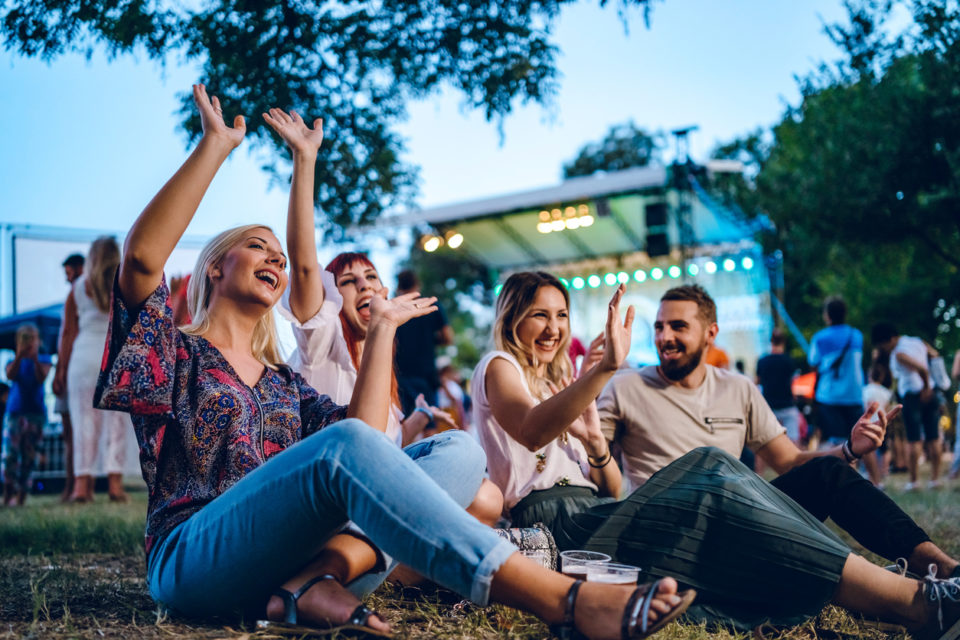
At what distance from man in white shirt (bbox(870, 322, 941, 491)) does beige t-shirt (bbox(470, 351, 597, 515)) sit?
6911 mm

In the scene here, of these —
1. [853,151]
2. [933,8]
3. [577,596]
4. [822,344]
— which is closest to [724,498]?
[577,596]

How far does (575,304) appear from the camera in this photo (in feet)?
63.5

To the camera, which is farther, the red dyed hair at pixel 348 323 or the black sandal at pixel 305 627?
the red dyed hair at pixel 348 323

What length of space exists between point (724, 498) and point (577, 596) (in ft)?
2.65

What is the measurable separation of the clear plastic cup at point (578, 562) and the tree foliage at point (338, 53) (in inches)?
130

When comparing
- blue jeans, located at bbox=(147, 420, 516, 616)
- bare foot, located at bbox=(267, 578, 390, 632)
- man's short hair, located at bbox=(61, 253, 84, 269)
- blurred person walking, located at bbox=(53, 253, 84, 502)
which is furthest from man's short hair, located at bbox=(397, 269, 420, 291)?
bare foot, located at bbox=(267, 578, 390, 632)

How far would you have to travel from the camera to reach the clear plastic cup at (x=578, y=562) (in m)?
2.19

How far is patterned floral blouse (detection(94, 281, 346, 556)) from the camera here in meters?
2.03

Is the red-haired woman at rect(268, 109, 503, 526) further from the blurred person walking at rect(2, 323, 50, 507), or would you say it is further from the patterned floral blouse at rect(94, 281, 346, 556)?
the blurred person walking at rect(2, 323, 50, 507)

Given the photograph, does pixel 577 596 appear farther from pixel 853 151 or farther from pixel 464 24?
pixel 853 151

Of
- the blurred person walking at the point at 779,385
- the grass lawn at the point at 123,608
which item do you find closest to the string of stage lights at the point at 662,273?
the blurred person walking at the point at 779,385

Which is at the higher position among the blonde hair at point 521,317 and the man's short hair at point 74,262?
the man's short hair at point 74,262

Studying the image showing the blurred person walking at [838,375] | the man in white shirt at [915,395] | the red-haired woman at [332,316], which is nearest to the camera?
the red-haired woman at [332,316]

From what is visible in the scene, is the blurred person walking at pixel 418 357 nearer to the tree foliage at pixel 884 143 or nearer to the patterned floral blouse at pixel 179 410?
the patterned floral blouse at pixel 179 410
